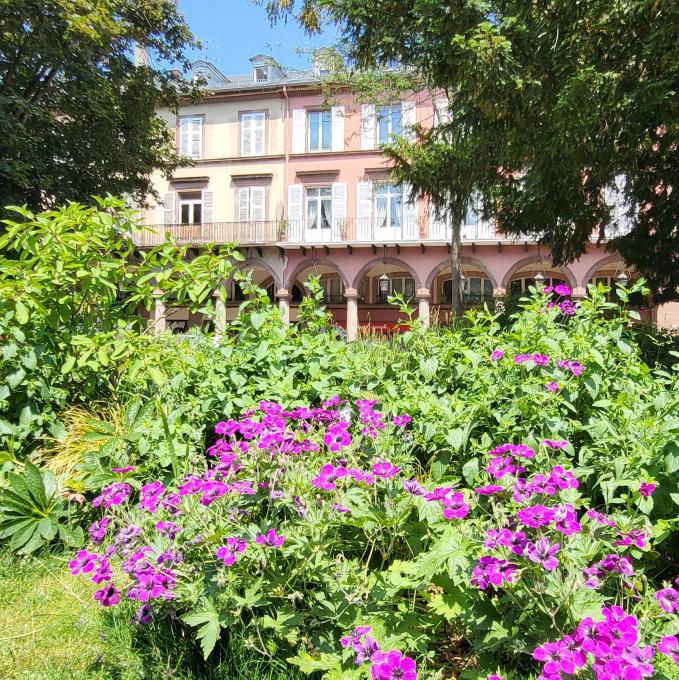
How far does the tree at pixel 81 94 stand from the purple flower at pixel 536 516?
10.1 m

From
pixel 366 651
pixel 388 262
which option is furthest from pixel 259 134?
pixel 366 651

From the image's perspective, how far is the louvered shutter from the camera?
22.3 m

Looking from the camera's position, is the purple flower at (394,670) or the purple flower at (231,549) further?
the purple flower at (231,549)

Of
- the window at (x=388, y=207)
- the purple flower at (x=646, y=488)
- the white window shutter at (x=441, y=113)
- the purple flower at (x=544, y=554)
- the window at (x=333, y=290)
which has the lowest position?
the purple flower at (x=544, y=554)

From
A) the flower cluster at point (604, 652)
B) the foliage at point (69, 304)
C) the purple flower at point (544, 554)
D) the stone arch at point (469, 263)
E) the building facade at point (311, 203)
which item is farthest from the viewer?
the building facade at point (311, 203)

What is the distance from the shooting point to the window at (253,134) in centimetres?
2334

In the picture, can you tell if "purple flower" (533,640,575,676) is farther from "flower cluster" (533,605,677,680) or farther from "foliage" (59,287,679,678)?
"foliage" (59,287,679,678)

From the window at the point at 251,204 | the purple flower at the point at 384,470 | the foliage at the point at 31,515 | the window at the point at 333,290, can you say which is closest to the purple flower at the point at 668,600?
the purple flower at the point at 384,470

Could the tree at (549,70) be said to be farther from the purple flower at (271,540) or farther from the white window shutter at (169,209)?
the white window shutter at (169,209)

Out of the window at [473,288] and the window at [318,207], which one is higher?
the window at [318,207]

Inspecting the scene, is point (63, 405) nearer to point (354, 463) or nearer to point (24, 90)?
point (354, 463)

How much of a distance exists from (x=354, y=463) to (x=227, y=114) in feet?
79.8

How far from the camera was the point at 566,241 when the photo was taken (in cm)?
891

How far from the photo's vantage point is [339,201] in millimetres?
22438
